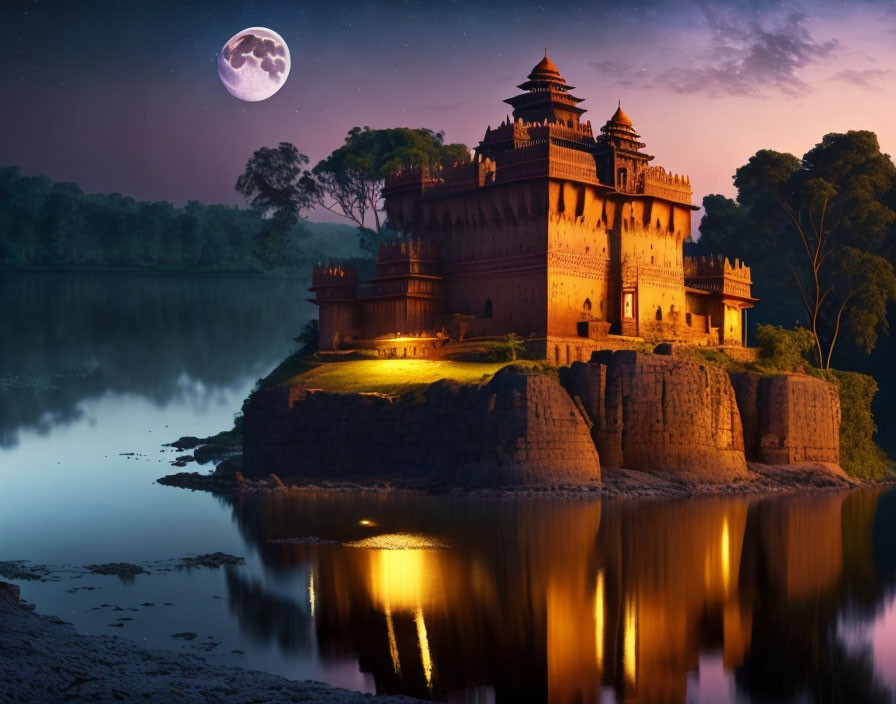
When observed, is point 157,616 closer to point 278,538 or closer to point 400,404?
point 278,538

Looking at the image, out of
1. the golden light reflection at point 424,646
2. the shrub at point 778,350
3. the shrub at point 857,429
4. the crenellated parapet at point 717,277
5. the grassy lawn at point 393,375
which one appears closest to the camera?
the golden light reflection at point 424,646

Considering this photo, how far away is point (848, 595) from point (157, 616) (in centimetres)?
1726

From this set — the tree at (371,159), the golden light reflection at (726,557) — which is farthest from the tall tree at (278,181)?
the golden light reflection at (726,557)

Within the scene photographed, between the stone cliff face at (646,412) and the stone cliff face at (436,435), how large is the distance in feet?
4.32

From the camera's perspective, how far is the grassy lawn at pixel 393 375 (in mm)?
59438

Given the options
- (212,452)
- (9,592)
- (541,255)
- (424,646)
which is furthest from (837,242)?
(9,592)

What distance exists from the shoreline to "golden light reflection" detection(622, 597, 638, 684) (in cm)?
1788

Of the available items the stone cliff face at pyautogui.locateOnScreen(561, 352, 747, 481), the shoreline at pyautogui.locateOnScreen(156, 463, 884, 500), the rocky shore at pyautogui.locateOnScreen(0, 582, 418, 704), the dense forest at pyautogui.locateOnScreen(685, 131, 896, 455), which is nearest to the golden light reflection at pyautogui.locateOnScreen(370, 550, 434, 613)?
the rocky shore at pyautogui.locateOnScreen(0, 582, 418, 704)

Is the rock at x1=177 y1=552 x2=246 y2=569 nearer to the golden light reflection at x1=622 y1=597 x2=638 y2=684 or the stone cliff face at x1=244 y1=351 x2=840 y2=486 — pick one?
the golden light reflection at x1=622 y1=597 x2=638 y2=684

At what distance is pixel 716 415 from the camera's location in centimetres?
5697

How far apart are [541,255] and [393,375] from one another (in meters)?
9.12

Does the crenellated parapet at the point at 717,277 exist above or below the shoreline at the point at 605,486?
above

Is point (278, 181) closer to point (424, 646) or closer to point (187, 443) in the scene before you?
point (187, 443)

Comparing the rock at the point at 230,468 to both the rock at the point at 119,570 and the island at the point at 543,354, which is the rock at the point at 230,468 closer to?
the island at the point at 543,354
